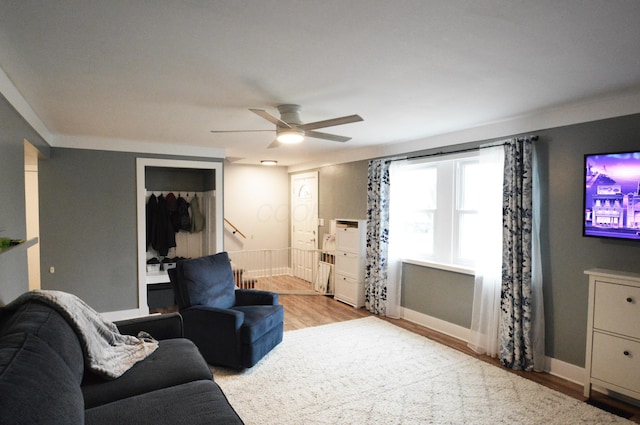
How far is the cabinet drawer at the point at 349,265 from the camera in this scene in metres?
5.32

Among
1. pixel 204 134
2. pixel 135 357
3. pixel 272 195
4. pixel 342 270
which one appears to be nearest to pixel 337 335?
pixel 342 270

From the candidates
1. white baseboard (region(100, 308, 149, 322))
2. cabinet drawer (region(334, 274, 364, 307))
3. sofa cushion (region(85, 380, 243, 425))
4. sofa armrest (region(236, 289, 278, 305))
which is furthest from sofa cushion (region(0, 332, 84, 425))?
cabinet drawer (region(334, 274, 364, 307))

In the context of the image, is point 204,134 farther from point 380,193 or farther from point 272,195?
point 272,195

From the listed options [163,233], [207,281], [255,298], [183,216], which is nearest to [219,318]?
[207,281]

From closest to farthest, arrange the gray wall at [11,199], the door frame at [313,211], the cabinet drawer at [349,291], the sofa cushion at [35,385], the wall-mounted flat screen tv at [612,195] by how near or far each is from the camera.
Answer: the sofa cushion at [35,385]
the gray wall at [11,199]
the wall-mounted flat screen tv at [612,195]
the cabinet drawer at [349,291]
the door frame at [313,211]

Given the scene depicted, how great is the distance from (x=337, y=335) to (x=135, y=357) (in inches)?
93.5

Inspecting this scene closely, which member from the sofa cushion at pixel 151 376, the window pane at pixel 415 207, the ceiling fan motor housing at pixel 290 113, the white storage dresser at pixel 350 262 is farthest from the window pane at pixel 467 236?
the sofa cushion at pixel 151 376

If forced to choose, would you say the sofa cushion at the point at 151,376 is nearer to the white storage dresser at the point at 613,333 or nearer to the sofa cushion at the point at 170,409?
the sofa cushion at the point at 170,409

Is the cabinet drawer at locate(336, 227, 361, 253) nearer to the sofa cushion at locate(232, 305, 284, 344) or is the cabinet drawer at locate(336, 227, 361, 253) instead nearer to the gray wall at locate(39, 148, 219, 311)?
the sofa cushion at locate(232, 305, 284, 344)

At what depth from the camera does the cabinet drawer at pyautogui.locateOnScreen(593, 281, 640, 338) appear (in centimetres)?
257

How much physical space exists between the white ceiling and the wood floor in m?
2.34

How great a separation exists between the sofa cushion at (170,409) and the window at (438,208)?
317 centimetres

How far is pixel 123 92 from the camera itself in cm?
266

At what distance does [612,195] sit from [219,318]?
3456mm
